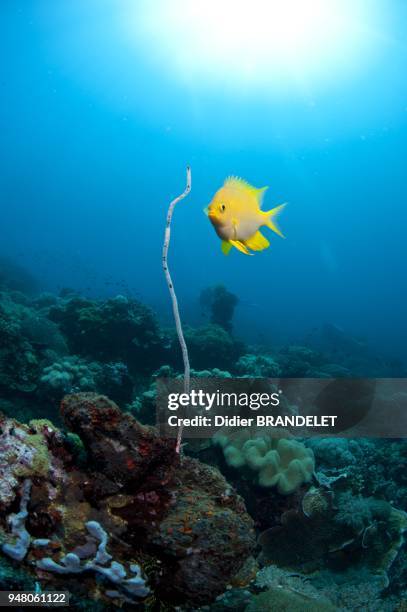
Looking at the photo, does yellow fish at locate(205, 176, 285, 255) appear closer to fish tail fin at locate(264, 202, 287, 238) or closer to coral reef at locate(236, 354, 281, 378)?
fish tail fin at locate(264, 202, 287, 238)

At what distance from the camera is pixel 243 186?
2.47 meters

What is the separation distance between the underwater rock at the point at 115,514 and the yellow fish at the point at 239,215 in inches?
60.4

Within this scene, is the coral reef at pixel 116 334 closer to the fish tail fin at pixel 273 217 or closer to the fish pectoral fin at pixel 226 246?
the fish pectoral fin at pixel 226 246

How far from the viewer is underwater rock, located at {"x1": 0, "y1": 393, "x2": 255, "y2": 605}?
7.89 ft

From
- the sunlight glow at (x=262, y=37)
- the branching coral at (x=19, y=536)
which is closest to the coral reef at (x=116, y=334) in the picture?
the branching coral at (x=19, y=536)

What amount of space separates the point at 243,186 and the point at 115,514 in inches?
99.8

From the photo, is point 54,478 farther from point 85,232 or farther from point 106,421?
point 85,232

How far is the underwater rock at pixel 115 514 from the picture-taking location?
2406 mm

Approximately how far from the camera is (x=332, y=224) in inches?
5443

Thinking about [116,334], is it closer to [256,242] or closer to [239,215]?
[256,242]

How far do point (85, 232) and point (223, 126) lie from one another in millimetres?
79218

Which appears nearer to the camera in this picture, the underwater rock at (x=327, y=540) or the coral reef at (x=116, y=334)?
the underwater rock at (x=327, y=540)

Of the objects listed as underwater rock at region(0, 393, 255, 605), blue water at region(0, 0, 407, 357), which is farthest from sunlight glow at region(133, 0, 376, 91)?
underwater rock at region(0, 393, 255, 605)

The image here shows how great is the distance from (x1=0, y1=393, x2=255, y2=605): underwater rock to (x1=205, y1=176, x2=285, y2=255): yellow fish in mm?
1533
